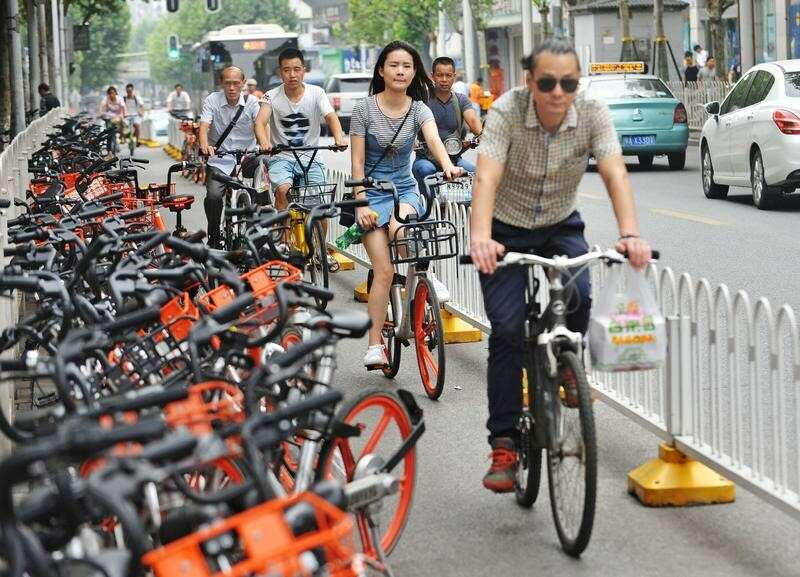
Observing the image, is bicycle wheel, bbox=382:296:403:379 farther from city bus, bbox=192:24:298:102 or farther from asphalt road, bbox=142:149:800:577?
city bus, bbox=192:24:298:102

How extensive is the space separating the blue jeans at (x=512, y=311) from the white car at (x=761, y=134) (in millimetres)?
12384

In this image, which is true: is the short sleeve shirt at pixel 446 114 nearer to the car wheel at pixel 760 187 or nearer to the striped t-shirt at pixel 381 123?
the striped t-shirt at pixel 381 123

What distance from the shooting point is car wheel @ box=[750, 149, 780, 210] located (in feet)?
62.3

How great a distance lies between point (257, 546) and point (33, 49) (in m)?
36.7

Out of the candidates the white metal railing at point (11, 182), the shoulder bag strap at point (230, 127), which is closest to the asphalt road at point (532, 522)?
the white metal railing at point (11, 182)

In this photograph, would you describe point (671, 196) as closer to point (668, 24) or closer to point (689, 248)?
point (689, 248)

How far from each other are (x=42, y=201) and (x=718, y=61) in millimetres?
29428

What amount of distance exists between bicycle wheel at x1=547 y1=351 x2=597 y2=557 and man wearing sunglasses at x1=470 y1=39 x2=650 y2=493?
0.35m

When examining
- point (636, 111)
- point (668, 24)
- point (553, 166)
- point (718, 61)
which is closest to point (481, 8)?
point (668, 24)

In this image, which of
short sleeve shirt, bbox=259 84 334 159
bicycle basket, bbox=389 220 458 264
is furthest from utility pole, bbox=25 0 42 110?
bicycle basket, bbox=389 220 458 264

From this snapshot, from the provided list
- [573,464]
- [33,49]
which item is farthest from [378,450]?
[33,49]

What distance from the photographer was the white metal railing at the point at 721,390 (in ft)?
19.3

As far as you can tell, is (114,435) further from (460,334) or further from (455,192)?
(455,192)

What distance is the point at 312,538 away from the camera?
3686 millimetres
